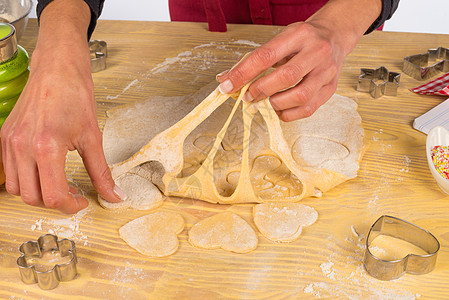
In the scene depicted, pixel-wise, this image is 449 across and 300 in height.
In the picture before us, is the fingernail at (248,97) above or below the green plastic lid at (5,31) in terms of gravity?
below

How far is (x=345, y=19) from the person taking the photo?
0.84 meters

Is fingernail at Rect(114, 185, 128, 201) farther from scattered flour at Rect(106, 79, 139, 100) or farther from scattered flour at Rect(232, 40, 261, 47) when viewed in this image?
scattered flour at Rect(232, 40, 261, 47)

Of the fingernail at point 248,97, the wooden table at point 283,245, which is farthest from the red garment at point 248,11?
the fingernail at point 248,97

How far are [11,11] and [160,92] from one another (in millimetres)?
411

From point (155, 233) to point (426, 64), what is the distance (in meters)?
0.80

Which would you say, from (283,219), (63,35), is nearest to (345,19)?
(283,219)

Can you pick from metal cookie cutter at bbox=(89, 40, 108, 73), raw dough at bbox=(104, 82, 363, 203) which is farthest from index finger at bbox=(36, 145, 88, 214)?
metal cookie cutter at bbox=(89, 40, 108, 73)

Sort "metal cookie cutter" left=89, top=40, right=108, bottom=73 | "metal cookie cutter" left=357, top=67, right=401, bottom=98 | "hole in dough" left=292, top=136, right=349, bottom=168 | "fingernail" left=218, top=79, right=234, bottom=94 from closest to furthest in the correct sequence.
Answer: "fingernail" left=218, top=79, right=234, bottom=94 < "hole in dough" left=292, top=136, right=349, bottom=168 < "metal cookie cutter" left=357, top=67, right=401, bottom=98 < "metal cookie cutter" left=89, top=40, right=108, bottom=73

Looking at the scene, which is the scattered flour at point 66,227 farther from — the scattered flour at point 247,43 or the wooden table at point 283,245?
the scattered flour at point 247,43

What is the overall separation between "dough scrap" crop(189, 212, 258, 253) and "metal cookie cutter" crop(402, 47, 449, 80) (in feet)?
1.98

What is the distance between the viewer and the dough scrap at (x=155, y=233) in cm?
70

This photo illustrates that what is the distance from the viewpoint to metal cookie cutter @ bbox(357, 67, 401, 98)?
1044 millimetres

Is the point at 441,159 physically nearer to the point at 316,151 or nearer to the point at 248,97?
the point at 316,151

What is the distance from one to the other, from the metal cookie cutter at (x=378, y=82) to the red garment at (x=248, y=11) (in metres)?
0.26
